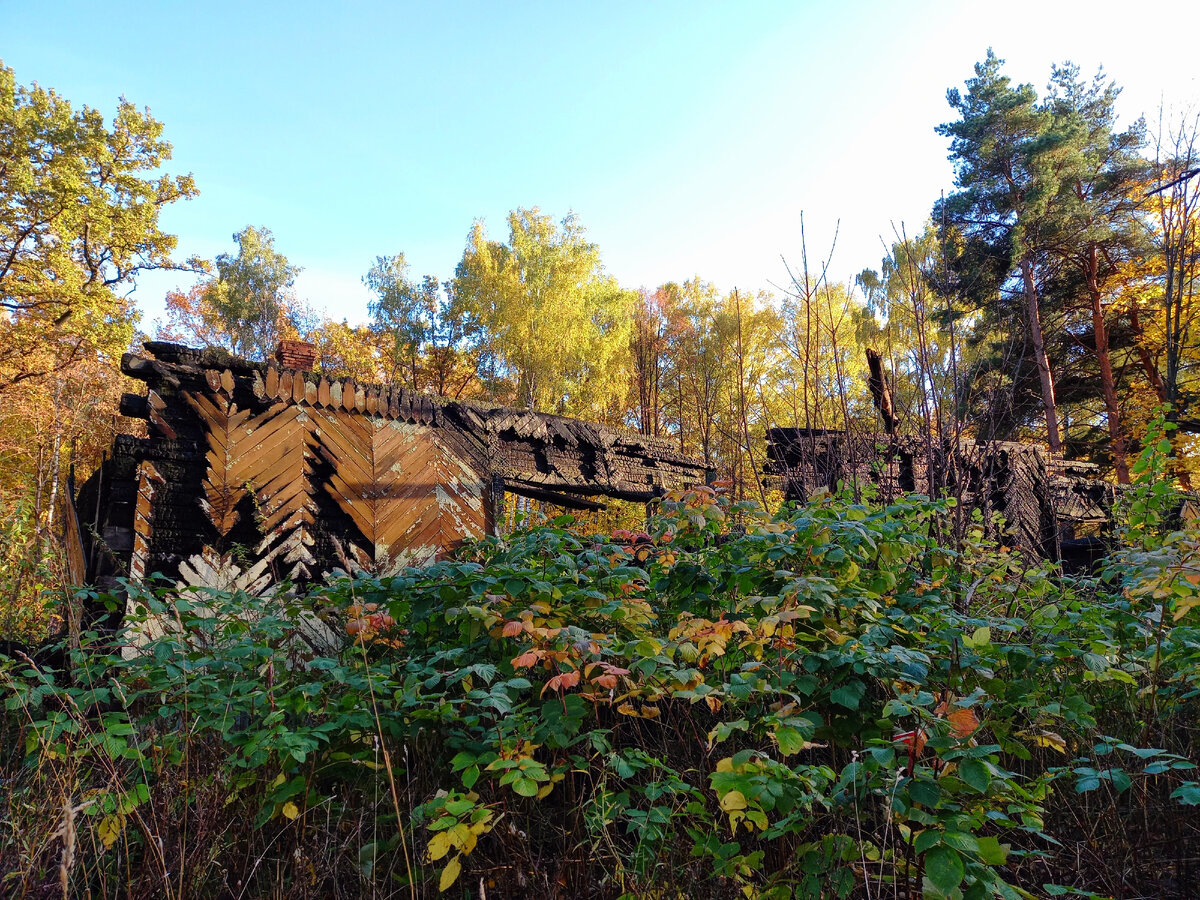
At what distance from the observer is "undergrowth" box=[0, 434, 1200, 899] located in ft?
6.75

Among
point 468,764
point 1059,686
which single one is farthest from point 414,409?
point 1059,686

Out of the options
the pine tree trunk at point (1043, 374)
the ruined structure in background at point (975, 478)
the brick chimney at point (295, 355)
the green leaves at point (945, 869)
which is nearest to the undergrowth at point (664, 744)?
the green leaves at point (945, 869)

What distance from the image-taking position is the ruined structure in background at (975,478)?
494 centimetres

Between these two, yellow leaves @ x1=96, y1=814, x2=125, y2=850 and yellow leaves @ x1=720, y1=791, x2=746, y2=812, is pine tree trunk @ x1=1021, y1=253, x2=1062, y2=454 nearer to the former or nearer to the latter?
yellow leaves @ x1=720, y1=791, x2=746, y2=812

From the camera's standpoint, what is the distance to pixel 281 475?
620 cm

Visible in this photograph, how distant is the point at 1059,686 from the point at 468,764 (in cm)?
255

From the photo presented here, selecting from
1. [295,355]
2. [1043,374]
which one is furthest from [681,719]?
[1043,374]

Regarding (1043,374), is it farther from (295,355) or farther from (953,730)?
(953,730)

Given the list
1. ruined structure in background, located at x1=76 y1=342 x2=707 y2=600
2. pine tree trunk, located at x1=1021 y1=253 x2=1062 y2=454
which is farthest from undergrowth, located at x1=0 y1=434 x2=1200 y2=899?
pine tree trunk, located at x1=1021 y1=253 x2=1062 y2=454

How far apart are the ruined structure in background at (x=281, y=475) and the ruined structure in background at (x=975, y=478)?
11.0ft

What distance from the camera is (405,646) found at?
3436mm

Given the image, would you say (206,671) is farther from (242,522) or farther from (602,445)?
(602,445)

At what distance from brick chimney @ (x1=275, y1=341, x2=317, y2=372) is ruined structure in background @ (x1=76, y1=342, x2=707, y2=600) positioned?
0.02m

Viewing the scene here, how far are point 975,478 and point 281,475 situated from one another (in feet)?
25.3
